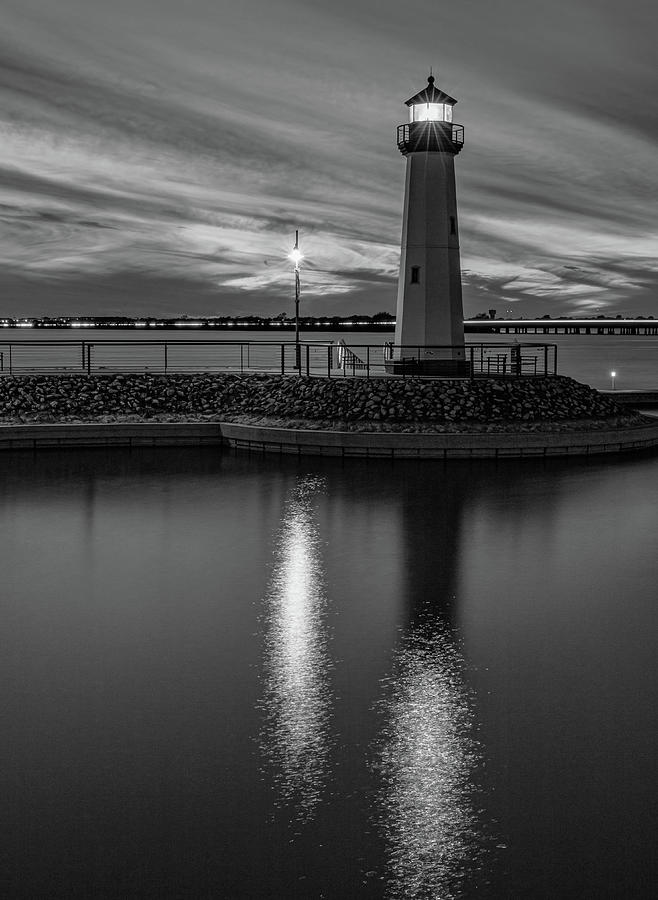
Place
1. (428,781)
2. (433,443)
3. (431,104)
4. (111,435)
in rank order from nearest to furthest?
(428,781)
(433,443)
(111,435)
(431,104)

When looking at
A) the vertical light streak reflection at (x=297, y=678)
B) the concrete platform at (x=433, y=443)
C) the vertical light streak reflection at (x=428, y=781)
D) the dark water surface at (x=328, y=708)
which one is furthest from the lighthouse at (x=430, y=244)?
the vertical light streak reflection at (x=428, y=781)

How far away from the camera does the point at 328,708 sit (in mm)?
6879

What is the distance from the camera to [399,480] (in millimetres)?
18250

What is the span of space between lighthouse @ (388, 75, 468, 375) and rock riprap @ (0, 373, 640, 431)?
2.85 meters

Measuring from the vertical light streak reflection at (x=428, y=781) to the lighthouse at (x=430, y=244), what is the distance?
19.3 m

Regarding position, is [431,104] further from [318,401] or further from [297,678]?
[297,678]

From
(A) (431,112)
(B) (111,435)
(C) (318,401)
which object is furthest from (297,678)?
(A) (431,112)

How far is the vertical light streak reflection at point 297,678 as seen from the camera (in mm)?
5836

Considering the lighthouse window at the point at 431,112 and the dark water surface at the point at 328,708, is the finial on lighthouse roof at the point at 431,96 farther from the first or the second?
the dark water surface at the point at 328,708

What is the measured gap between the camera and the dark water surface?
195 inches

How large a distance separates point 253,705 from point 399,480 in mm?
11522

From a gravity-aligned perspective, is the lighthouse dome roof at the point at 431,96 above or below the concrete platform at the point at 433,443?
above

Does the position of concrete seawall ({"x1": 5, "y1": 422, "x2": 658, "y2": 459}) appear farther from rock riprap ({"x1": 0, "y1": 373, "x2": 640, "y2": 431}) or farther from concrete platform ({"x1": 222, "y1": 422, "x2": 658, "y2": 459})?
rock riprap ({"x1": 0, "y1": 373, "x2": 640, "y2": 431})

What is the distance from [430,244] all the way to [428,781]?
2290 cm
